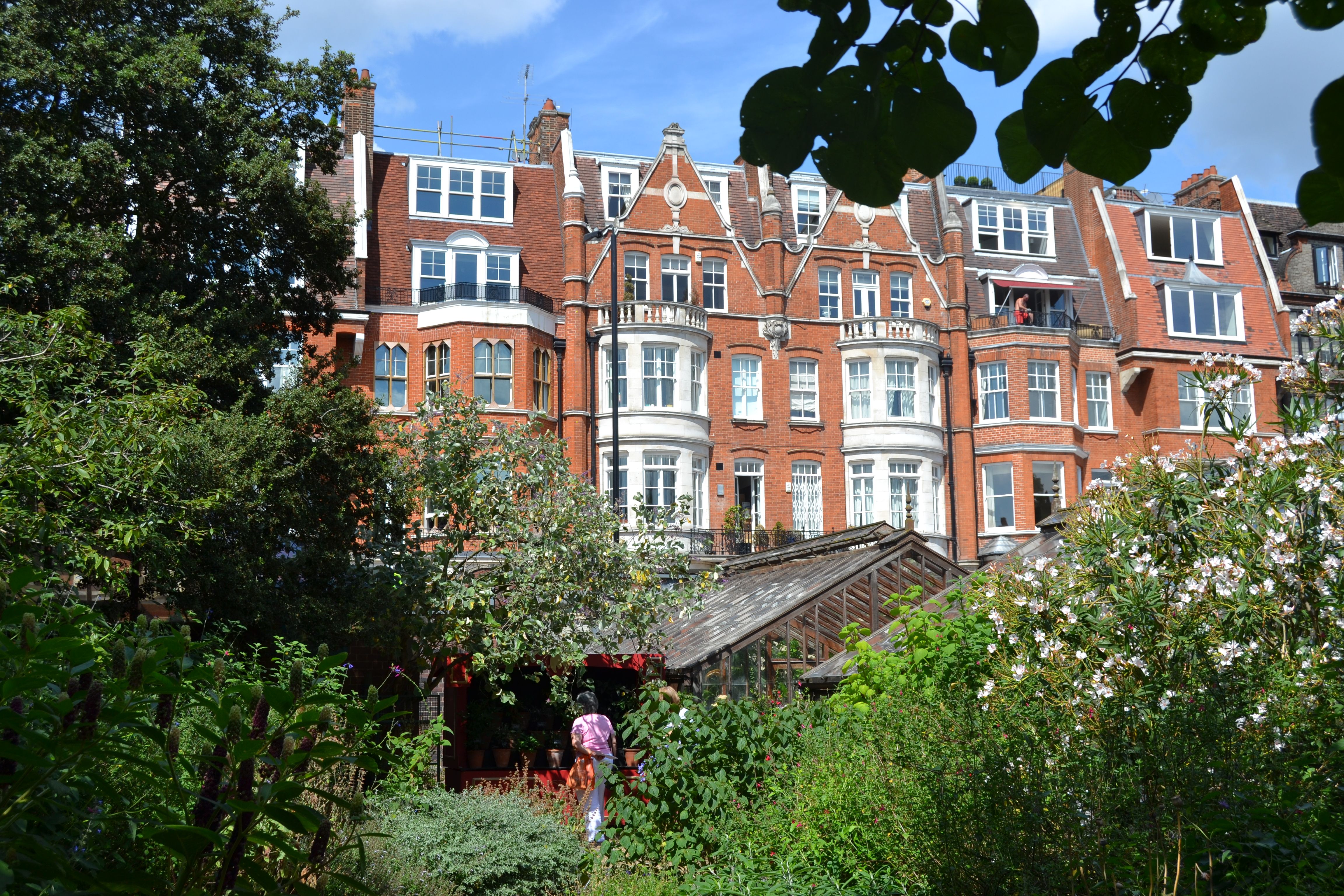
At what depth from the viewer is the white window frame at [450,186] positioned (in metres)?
37.2

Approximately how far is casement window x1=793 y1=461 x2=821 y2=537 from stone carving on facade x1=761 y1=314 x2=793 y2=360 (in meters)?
3.83

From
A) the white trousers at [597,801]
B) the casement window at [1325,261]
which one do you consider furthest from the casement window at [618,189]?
the white trousers at [597,801]

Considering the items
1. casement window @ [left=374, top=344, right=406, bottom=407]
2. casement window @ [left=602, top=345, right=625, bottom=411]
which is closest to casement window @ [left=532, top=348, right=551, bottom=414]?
casement window @ [left=602, top=345, right=625, bottom=411]

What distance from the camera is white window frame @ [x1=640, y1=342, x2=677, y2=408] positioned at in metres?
35.6

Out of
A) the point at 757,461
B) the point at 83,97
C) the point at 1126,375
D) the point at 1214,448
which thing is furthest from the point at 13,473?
the point at 1126,375

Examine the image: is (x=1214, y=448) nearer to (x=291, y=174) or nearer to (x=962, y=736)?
(x=291, y=174)

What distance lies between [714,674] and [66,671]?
14.1 meters

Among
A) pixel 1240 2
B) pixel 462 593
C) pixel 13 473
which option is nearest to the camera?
pixel 1240 2

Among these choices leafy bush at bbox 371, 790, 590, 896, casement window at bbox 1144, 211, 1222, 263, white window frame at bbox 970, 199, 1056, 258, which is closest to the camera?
leafy bush at bbox 371, 790, 590, 896

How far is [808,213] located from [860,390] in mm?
6943

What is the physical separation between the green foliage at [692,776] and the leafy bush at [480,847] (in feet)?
1.57

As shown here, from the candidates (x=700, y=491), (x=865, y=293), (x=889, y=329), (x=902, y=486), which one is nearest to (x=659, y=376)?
(x=700, y=491)

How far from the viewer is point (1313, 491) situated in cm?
693

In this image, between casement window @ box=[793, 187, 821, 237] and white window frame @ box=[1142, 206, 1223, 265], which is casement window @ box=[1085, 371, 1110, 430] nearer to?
white window frame @ box=[1142, 206, 1223, 265]
